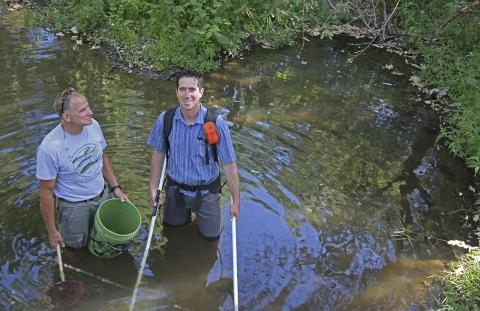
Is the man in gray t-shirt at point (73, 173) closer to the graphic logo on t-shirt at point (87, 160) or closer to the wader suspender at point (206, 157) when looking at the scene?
the graphic logo on t-shirt at point (87, 160)

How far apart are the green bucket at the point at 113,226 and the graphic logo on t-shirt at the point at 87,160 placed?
35cm

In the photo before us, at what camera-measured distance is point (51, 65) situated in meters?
10.2

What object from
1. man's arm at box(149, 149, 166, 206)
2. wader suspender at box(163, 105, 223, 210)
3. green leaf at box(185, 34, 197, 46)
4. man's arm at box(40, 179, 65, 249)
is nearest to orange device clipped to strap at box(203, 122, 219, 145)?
wader suspender at box(163, 105, 223, 210)

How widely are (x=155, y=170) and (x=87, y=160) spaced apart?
75cm

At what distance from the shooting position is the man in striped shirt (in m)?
4.36

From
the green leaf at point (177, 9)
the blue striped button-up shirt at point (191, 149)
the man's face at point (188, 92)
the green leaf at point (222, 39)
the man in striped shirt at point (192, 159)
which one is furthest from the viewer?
the green leaf at point (177, 9)

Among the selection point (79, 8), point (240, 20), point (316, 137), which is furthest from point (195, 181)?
point (79, 8)

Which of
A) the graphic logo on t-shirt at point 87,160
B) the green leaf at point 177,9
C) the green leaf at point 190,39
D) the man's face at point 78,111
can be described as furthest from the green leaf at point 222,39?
the man's face at point 78,111

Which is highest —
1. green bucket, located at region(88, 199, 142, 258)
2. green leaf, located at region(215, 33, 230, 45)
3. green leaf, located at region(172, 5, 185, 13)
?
green leaf, located at region(172, 5, 185, 13)

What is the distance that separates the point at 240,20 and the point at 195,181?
25.8 feet

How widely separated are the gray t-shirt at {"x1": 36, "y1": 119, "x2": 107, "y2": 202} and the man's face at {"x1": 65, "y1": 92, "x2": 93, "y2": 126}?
20 centimetres

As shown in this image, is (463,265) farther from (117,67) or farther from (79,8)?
(79,8)

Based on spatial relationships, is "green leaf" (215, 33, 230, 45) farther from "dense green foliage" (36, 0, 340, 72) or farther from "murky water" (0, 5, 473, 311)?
"murky water" (0, 5, 473, 311)

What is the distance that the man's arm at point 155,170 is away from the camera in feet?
15.8
